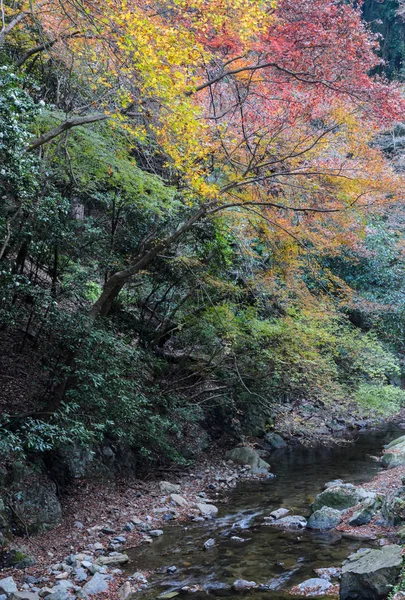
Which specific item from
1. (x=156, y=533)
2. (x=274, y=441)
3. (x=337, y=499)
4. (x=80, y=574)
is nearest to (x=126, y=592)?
(x=80, y=574)

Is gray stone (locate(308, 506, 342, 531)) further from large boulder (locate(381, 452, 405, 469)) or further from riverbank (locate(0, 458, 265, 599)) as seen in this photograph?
large boulder (locate(381, 452, 405, 469))

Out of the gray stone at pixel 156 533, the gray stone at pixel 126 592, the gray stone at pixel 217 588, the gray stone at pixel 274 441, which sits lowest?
the gray stone at pixel 126 592

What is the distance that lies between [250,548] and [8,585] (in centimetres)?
352

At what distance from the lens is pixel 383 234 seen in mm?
19766

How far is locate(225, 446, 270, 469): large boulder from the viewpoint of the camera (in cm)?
1227

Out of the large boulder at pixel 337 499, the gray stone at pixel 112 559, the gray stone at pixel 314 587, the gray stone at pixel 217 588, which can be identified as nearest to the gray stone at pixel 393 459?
the large boulder at pixel 337 499

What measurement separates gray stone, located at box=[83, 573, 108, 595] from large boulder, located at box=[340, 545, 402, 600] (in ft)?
9.10

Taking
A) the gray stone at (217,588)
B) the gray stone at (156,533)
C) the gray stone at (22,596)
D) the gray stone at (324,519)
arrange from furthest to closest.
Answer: the gray stone at (324,519), the gray stone at (156,533), the gray stone at (217,588), the gray stone at (22,596)

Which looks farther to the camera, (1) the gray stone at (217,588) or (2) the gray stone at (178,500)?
(2) the gray stone at (178,500)

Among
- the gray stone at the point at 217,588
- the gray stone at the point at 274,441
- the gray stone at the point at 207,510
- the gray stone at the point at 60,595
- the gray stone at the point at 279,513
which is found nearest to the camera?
the gray stone at the point at 60,595

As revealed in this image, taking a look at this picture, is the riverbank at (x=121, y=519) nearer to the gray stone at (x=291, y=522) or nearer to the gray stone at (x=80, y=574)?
the gray stone at (x=80, y=574)

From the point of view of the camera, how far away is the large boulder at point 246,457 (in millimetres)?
12267

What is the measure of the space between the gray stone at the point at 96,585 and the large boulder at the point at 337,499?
→ 14.3 feet

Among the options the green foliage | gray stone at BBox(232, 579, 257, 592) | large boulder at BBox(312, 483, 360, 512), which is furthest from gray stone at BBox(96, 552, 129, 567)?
the green foliage
